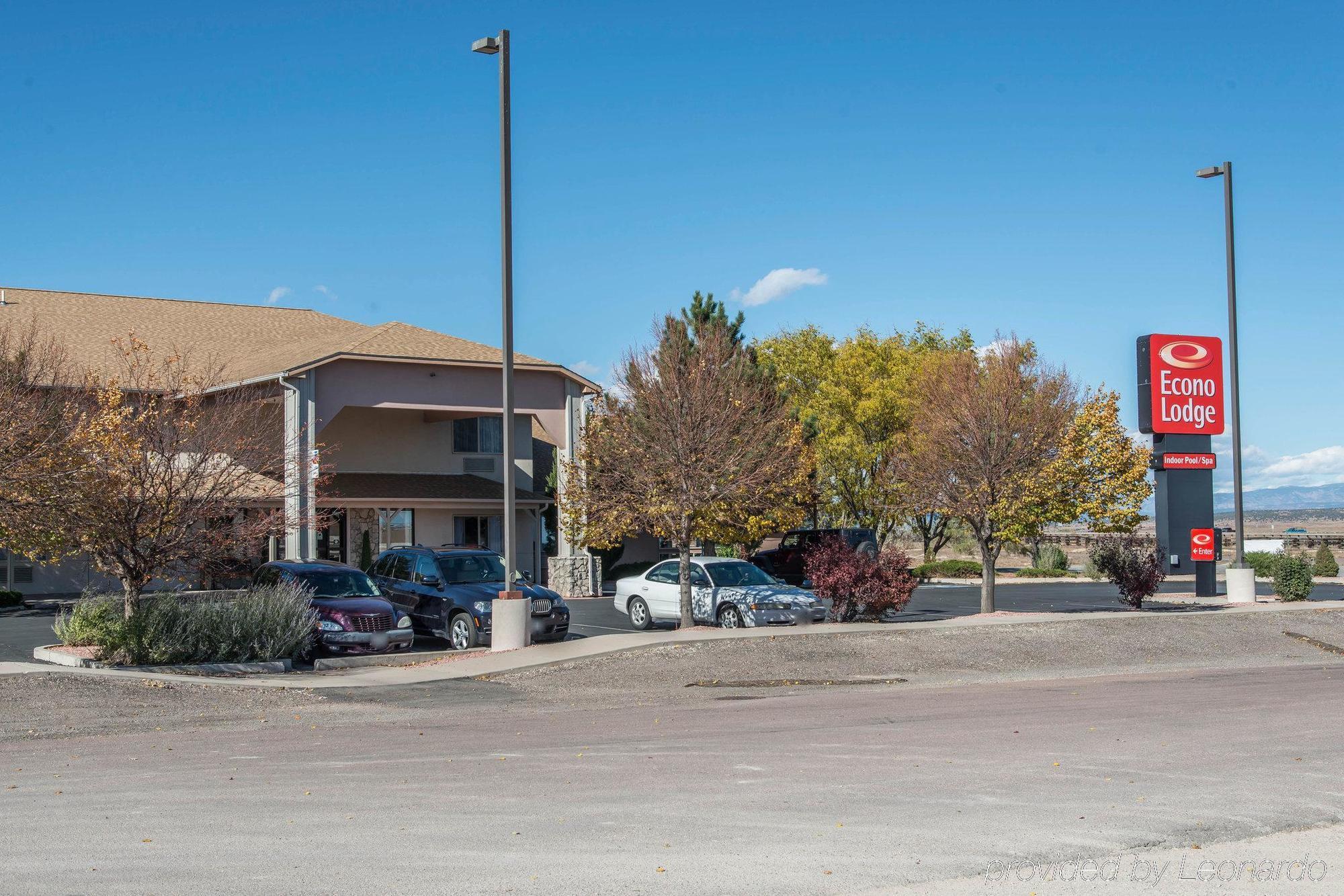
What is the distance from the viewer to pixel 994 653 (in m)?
19.6

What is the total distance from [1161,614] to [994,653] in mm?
5737

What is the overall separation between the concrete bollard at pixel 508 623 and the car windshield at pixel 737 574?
4559 mm

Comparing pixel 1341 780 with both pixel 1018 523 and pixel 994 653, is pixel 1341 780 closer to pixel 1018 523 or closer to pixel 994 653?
pixel 994 653

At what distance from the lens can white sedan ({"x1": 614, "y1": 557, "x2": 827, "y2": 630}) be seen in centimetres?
2202

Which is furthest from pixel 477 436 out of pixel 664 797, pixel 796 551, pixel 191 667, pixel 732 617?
pixel 664 797

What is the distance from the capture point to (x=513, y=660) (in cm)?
1812

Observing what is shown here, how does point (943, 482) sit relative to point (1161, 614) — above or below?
above

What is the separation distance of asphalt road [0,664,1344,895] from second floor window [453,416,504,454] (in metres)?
24.8

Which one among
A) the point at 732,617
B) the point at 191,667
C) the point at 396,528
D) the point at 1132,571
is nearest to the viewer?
the point at 191,667

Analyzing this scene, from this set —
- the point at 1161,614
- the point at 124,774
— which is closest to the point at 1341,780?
the point at 124,774

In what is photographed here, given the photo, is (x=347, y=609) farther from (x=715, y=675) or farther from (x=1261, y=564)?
(x=1261, y=564)

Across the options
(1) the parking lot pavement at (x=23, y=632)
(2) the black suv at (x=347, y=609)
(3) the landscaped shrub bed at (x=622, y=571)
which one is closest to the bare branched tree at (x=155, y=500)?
(2) the black suv at (x=347, y=609)

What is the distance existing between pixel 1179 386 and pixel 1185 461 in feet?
5.91

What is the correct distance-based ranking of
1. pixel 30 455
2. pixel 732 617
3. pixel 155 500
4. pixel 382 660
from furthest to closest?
pixel 732 617, pixel 382 660, pixel 155 500, pixel 30 455
